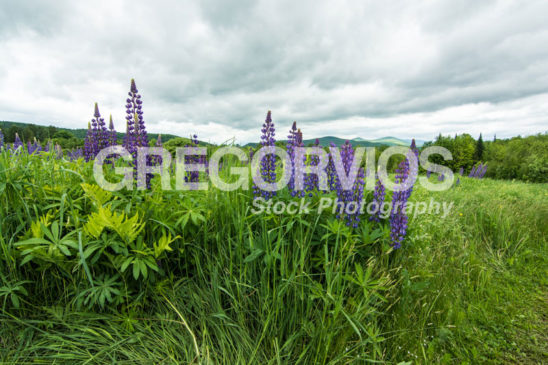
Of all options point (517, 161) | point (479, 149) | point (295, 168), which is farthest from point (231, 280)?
point (479, 149)

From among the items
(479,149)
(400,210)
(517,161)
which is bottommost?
(400,210)

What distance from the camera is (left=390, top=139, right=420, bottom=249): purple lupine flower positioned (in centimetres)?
259

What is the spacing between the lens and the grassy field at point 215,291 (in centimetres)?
186

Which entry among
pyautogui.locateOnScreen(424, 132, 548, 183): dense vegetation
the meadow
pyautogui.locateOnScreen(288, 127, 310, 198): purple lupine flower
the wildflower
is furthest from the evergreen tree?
the wildflower

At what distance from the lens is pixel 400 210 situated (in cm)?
261

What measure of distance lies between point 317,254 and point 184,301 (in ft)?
4.56

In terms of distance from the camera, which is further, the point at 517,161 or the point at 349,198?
the point at 517,161

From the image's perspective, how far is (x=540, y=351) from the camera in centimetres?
239

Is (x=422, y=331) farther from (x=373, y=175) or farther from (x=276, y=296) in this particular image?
(x=373, y=175)

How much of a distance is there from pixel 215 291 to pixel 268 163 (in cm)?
137

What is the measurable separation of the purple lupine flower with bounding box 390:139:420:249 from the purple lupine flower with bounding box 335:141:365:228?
40 cm

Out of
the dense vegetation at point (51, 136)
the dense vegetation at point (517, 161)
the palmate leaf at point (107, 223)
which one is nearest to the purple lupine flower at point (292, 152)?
the palmate leaf at point (107, 223)

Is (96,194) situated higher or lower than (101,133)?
lower

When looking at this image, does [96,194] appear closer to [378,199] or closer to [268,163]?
[268,163]
